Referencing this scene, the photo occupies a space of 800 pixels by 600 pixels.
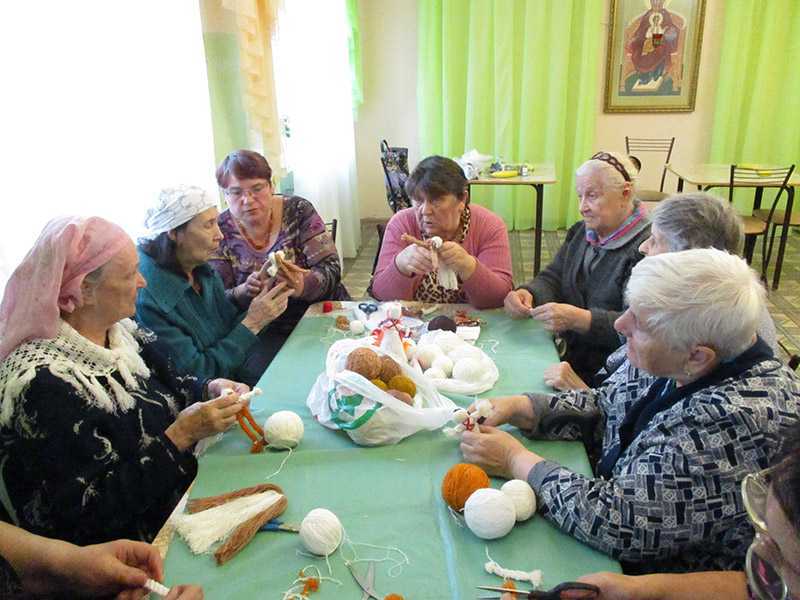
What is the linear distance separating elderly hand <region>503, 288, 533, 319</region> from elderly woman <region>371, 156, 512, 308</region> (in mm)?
68

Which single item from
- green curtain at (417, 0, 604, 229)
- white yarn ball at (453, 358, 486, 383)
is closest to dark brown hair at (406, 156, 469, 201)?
white yarn ball at (453, 358, 486, 383)

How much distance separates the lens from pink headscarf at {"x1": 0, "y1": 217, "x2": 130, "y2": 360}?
1.24 metres

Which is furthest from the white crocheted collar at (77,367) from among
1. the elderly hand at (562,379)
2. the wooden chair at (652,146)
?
the wooden chair at (652,146)

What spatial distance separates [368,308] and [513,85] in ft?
14.1

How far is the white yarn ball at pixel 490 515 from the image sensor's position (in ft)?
3.60

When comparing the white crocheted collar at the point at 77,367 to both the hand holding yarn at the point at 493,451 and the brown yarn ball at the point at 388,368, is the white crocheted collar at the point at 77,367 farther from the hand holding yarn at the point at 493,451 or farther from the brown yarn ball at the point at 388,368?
the hand holding yarn at the point at 493,451

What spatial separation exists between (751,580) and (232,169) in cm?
215

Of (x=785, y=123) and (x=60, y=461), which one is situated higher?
(x=785, y=123)

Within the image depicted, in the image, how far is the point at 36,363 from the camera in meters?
1.22

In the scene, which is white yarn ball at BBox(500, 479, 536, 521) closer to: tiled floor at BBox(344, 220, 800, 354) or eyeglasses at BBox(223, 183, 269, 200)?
eyeglasses at BBox(223, 183, 269, 200)

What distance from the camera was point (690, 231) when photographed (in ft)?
5.56

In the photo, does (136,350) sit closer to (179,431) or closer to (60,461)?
(179,431)

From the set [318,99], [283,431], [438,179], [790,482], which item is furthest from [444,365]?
[318,99]

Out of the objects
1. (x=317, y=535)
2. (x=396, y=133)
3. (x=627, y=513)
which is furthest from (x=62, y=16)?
(x=396, y=133)
